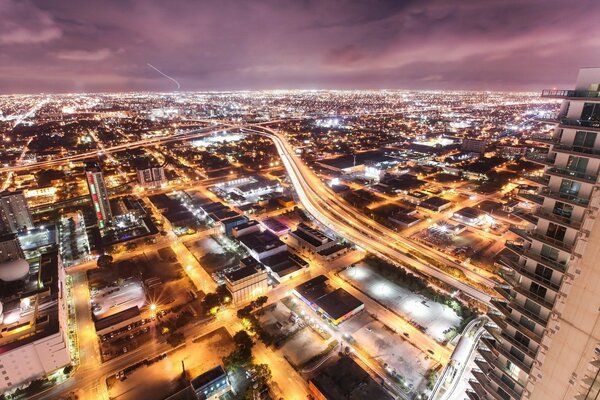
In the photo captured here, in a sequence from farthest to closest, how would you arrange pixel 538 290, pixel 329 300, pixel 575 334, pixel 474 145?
pixel 474 145 → pixel 329 300 → pixel 538 290 → pixel 575 334

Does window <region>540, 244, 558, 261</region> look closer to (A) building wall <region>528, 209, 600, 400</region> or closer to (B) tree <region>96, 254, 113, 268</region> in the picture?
(A) building wall <region>528, 209, 600, 400</region>

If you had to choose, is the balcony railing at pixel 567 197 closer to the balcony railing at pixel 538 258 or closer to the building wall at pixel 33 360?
the balcony railing at pixel 538 258

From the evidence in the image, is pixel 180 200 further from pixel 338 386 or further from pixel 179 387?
pixel 338 386

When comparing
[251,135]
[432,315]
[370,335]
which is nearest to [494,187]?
[432,315]

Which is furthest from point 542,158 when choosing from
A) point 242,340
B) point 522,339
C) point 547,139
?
point 242,340

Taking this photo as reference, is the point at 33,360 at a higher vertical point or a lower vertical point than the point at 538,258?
lower

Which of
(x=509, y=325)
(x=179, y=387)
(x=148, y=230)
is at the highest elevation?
(x=509, y=325)

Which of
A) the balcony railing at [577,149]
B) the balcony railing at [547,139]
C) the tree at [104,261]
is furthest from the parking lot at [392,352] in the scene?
the tree at [104,261]

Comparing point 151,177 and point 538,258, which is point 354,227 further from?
point 151,177

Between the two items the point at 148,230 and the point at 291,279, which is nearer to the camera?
the point at 291,279
